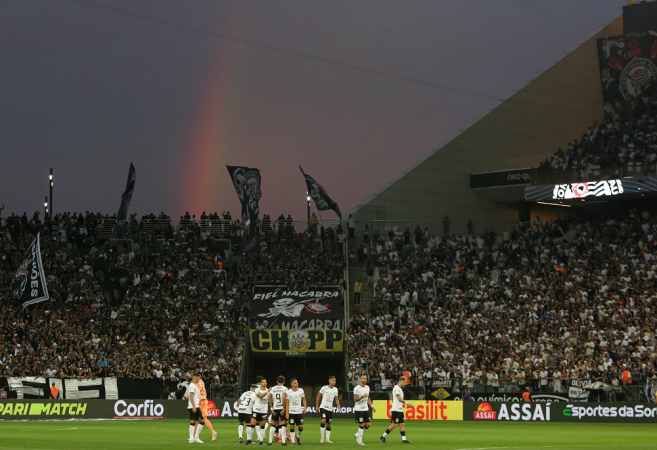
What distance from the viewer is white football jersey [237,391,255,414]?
27.4 metres

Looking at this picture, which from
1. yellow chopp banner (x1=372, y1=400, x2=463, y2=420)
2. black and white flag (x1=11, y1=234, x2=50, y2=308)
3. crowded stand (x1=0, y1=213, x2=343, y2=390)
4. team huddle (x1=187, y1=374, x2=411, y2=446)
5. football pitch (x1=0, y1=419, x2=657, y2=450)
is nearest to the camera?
football pitch (x1=0, y1=419, x2=657, y2=450)

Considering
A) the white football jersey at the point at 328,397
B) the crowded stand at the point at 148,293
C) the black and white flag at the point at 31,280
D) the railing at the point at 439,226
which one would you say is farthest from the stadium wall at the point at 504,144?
the white football jersey at the point at 328,397

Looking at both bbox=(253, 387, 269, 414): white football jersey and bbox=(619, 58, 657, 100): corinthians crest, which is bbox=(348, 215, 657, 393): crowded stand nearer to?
bbox=(619, 58, 657, 100): corinthians crest

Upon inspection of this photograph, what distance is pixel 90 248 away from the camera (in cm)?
5716

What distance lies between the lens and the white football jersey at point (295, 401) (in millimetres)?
27047

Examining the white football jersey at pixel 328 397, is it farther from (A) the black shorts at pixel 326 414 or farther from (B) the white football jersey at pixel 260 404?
(B) the white football jersey at pixel 260 404

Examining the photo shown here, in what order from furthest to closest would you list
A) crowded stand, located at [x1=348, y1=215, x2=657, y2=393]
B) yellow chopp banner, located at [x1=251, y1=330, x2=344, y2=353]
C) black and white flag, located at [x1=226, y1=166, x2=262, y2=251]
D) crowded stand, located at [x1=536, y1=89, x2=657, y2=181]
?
black and white flag, located at [x1=226, y1=166, x2=262, y2=251] < crowded stand, located at [x1=536, y1=89, x2=657, y2=181] < yellow chopp banner, located at [x1=251, y1=330, x2=344, y2=353] < crowded stand, located at [x1=348, y1=215, x2=657, y2=393]

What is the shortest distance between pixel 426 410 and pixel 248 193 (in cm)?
1816

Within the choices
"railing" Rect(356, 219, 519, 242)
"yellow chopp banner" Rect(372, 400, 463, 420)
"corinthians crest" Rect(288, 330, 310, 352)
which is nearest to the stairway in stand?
"railing" Rect(356, 219, 519, 242)

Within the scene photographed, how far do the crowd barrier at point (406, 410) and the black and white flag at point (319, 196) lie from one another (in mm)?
16127

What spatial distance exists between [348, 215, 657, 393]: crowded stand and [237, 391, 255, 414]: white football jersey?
57.2ft

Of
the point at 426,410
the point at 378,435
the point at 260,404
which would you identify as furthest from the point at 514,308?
the point at 260,404

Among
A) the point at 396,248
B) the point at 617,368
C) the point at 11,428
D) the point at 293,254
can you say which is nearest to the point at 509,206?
the point at 396,248

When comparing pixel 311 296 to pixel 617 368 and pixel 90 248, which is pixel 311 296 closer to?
pixel 90 248
